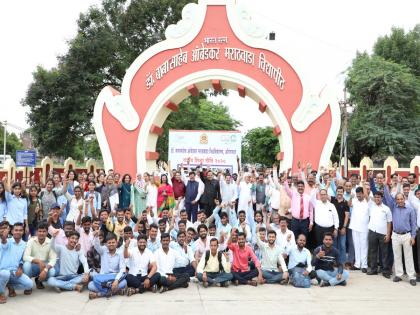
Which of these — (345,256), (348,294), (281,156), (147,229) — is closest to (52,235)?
(147,229)

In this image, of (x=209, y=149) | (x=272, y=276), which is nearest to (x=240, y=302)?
(x=272, y=276)

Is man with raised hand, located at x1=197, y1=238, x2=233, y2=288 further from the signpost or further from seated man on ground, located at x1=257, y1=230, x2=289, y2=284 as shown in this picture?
the signpost

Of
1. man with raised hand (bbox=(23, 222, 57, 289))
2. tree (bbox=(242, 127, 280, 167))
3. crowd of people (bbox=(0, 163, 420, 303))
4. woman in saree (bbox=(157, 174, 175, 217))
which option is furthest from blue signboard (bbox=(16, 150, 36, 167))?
tree (bbox=(242, 127, 280, 167))

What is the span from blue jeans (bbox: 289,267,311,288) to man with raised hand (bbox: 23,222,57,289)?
3458 millimetres

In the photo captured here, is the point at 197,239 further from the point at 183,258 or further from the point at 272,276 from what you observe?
the point at 272,276

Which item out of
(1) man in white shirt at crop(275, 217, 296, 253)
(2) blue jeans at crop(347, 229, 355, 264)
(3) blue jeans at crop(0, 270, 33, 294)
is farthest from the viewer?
(2) blue jeans at crop(347, 229, 355, 264)

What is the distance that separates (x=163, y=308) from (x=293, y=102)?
24.8 ft

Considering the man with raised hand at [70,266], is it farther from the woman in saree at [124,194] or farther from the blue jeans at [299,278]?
the blue jeans at [299,278]

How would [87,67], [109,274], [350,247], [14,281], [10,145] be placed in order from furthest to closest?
[10,145], [87,67], [350,247], [109,274], [14,281]

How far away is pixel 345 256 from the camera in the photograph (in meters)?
8.36

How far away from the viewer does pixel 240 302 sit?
6156 millimetres

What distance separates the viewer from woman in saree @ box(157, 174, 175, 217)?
953cm

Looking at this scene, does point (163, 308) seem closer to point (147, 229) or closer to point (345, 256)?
point (147, 229)

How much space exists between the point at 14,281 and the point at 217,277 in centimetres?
279
